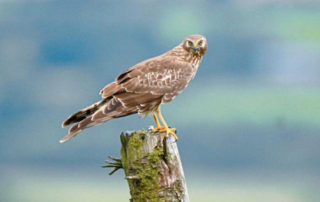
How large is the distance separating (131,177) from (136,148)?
0.45m

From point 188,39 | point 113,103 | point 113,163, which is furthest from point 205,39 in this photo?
point 113,163

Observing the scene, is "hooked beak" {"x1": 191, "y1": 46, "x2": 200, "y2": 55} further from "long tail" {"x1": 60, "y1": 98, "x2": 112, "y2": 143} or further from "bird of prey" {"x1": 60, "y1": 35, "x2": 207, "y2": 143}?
"long tail" {"x1": 60, "y1": 98, "x2": 112, "y2": 143}

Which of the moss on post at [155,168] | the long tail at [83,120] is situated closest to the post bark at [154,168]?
the moss on post at [155,168]

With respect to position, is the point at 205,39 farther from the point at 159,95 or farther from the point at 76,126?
the point at 76,126

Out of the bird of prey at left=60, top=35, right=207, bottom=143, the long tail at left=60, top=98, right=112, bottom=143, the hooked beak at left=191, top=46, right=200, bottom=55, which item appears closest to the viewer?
the long tail at left=60, top=98, right=112, bottom=143

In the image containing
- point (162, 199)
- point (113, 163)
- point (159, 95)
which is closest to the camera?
point (162, 199)

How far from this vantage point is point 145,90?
30.9 feet

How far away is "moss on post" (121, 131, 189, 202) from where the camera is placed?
8266mm

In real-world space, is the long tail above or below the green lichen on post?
above

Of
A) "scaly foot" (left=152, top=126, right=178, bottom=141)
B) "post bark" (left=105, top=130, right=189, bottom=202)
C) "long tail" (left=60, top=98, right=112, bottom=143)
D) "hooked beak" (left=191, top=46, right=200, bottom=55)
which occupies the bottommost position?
"post bark" (left=105, top=130, right=189, bottom=202)

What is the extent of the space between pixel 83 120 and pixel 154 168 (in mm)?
1443

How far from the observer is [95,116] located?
8.84m

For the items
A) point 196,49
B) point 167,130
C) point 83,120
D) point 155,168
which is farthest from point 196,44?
point 155,168

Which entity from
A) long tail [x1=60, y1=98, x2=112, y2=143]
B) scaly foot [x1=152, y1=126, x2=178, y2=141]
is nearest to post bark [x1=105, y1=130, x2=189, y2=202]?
scaly foot [x1=152, y1=126, x2=178, y2=141]
